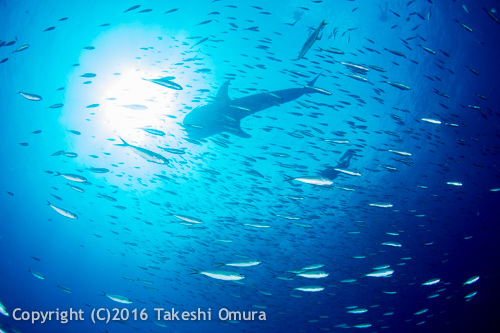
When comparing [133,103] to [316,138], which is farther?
Answer: [133,103]

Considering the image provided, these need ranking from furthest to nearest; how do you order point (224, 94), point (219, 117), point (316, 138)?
point (316, 138) < point (224, 94) < point (219, 117)

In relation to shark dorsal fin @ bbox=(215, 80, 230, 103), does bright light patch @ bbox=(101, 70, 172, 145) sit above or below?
below

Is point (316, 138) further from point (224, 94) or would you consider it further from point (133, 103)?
point (133, 103)

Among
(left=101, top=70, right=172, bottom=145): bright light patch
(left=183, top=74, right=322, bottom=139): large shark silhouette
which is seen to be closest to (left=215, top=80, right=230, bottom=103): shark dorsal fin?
(left=183, top=74, right=322, bottom=139): large shark silhouette

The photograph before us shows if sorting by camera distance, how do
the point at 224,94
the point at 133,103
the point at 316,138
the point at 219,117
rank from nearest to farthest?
the point at 219,117 < the point at 224,94 < the point at 316,138 < the point at 133,103

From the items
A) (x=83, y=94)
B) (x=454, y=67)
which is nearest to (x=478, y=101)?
(x=454, y=67)

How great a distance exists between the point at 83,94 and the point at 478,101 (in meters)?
33.7

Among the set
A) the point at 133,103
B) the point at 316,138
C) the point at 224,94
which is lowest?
the point at 316,138

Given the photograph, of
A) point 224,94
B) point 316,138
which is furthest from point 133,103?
point 316,138

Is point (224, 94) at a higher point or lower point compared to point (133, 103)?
higher

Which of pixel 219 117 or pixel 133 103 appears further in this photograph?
pixel 133 103

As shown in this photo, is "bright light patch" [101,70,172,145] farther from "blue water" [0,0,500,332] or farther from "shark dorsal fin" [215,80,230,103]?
"shark dorsal fin" [215,80,230,103]

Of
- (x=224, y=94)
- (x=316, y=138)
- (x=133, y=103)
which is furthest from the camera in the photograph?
(x=133, y=103)

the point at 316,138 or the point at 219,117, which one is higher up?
the point at 219,117
